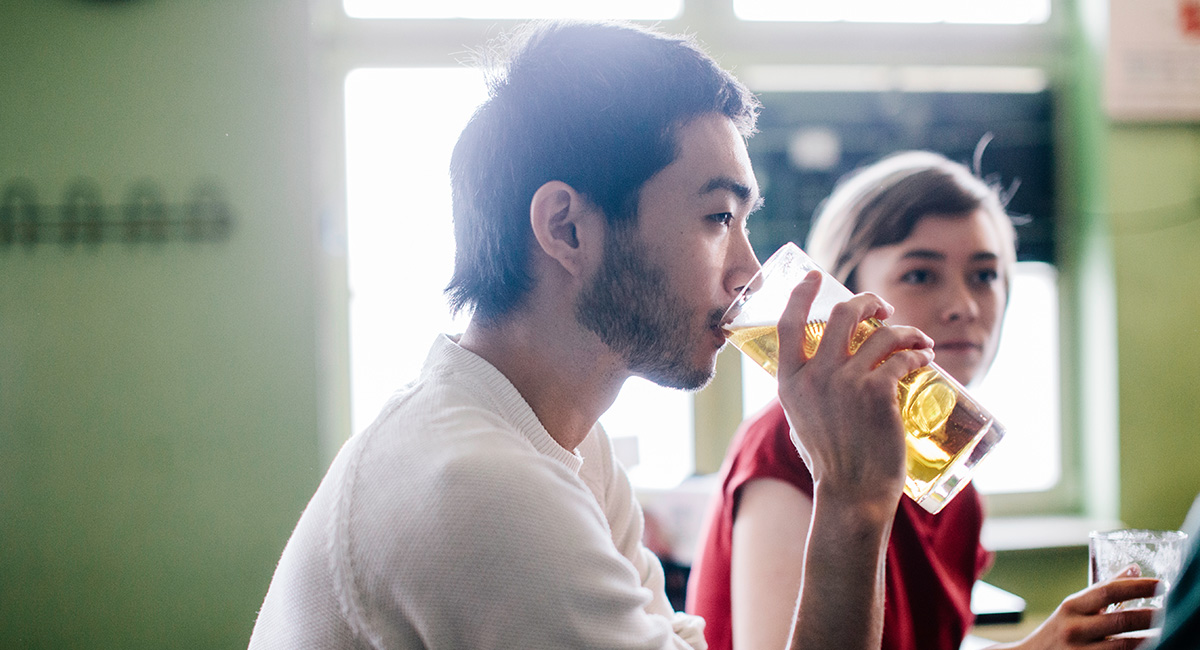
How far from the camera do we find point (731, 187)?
98 centimetres

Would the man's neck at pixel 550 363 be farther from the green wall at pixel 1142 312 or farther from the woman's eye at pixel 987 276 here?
the green wall at pixel 1142 312

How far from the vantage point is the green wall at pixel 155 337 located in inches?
96.1

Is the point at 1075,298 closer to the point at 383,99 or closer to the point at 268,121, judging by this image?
the point at 383,99

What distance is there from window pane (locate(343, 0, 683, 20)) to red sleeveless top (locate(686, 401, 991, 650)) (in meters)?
1.96

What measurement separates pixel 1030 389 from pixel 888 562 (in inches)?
88.7

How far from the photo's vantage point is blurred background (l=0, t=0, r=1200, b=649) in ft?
8.04

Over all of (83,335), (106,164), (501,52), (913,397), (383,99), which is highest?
(383,99)

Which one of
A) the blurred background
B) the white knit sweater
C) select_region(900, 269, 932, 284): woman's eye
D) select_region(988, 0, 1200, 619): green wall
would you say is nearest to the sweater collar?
the white knit sweater

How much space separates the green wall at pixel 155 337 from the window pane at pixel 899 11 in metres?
1.50

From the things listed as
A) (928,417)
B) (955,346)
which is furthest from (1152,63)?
(928,417)

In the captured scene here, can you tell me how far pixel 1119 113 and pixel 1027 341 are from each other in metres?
0.82

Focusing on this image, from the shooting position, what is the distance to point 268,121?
2.50 m

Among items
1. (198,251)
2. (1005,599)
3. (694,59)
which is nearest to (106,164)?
(198,251)

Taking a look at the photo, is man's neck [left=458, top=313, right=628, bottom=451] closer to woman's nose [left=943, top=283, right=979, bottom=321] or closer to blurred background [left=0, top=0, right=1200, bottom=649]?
woman's nose [left=943, top=283, right=979, bottom=321]
